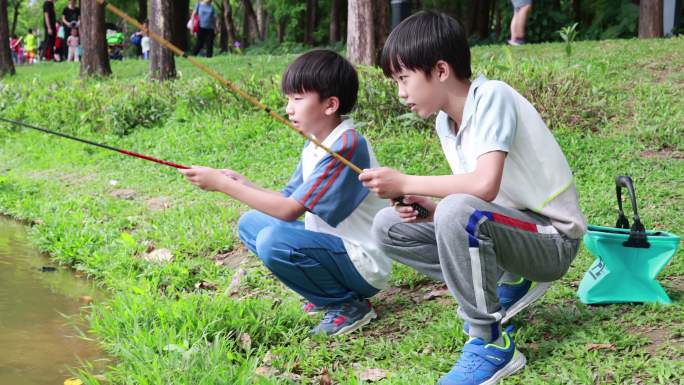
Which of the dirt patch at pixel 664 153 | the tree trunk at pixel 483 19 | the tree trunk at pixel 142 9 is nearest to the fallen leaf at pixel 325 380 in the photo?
the dirt patch at pixel 664 153

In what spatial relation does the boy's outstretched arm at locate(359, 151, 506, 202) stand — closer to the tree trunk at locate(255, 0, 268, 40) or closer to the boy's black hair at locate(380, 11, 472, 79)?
the boy's black hair at locate(380, 11, 472, 79)

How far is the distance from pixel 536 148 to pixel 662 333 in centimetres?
83

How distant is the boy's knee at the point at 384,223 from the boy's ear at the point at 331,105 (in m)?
0.50

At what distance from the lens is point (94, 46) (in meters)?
12.0

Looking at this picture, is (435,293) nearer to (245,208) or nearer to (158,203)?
(245,208)

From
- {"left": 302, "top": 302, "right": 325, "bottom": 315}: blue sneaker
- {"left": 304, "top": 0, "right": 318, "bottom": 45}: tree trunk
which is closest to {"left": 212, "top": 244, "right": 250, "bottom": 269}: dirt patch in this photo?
{"left": 302, "top": 302, "right": 325, "bottom": 315}: blue sneaker

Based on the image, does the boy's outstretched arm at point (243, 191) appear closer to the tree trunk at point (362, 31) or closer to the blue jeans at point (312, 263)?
the blue jeans at point (312, 263)

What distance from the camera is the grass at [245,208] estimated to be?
2.72 metres

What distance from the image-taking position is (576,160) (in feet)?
17.0

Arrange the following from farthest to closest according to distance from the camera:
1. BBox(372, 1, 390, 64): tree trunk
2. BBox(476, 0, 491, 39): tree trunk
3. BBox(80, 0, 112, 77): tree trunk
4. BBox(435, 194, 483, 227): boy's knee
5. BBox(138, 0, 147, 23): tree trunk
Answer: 1. BBox(138, 0, 147, 23): tree trunk
2. BBox(476, 0, 491, 39): tree trunk
3. BBox(80, 0, 112, 77): tree trunk
4. BBox(372, 1, 390, 64): tree trunk
5. BBox(435, 194, 483, 227): boy's knee

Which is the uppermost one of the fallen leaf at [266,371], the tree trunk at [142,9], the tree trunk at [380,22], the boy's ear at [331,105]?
the tree trunk at [142,9]

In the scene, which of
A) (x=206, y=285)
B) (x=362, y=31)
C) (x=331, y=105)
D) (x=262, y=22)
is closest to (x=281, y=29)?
(x=262, y=22)

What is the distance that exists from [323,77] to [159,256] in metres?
1.80

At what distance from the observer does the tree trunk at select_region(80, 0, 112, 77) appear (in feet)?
38.9
